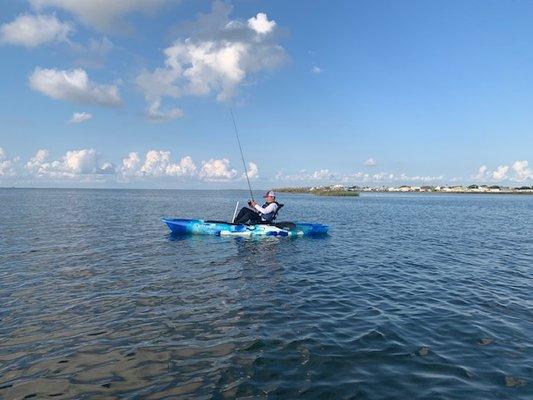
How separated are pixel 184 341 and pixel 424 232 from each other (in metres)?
29.3

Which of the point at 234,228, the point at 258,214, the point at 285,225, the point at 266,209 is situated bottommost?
the point at 234,228

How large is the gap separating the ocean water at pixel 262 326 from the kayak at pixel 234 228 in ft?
20.0

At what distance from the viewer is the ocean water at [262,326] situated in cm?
726

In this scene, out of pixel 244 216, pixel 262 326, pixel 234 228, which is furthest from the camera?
pixel 244 216

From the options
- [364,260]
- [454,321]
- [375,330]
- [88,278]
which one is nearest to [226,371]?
[375,330]

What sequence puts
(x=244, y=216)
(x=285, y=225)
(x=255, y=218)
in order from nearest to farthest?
(x=244, y=216) < (x=255, y=218) < (x=285, y=225)

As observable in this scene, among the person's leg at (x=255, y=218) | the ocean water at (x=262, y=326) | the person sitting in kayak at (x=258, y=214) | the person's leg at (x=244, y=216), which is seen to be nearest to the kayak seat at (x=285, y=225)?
the person sitting in kayak at (x=258, y=214)

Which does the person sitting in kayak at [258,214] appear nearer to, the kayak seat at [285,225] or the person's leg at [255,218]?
the person's leg at [255,218]

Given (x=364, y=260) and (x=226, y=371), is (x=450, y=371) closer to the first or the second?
(x=226, y=371)

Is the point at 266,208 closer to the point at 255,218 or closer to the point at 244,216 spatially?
the point at 255,218

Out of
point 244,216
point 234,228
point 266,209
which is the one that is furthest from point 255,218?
point 234,228

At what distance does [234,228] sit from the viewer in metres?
26.5

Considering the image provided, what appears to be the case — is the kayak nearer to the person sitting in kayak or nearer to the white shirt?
the person sitting in kayak

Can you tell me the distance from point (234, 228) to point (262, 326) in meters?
16.5
